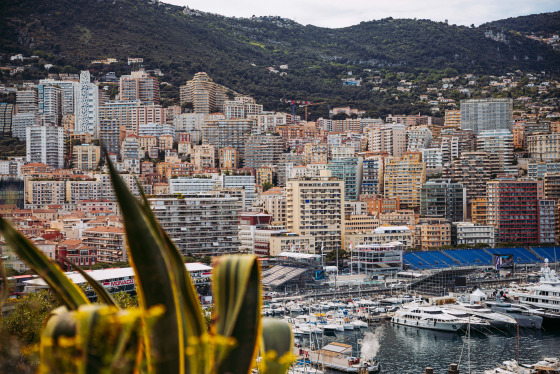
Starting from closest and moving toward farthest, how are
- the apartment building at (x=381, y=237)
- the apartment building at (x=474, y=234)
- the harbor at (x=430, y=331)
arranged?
1. the harbor at (x=430, y=331)
2. the apartment building at (x=381, y=237)
3. the apartment building at (x=474, y=234)

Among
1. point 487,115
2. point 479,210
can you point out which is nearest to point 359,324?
point 479,210

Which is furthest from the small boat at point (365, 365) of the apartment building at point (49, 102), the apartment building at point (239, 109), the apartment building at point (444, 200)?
the apartment building at point (239, 109)

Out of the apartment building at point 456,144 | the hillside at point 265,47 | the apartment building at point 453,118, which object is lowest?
the apartment building at point 456,144

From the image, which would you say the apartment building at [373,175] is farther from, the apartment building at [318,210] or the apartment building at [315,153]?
the apartment building at [318,210]

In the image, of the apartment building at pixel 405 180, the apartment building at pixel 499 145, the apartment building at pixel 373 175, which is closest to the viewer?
the apartment building at pixel 405 180

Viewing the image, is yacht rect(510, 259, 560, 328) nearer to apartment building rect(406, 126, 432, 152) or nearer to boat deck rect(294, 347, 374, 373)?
boat deck rect(294, 347, 374, 373)

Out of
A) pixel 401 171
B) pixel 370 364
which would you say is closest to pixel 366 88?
pixel 401 171

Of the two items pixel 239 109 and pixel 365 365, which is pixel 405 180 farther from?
pixel 365 365

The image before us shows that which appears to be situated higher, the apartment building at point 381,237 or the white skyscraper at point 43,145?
the white skyscraper at point 43,145
